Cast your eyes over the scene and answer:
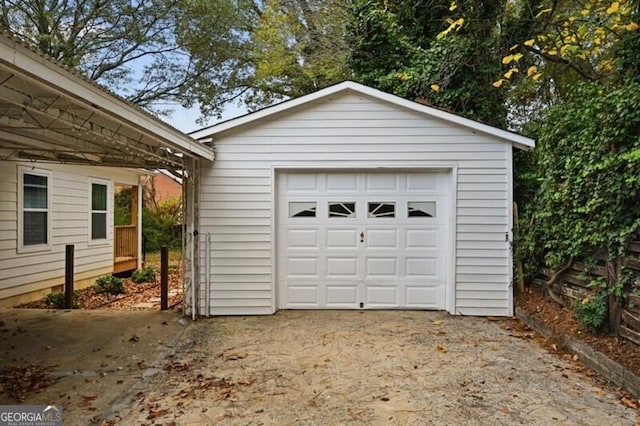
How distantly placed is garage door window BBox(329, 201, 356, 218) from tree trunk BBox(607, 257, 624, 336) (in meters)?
3.30

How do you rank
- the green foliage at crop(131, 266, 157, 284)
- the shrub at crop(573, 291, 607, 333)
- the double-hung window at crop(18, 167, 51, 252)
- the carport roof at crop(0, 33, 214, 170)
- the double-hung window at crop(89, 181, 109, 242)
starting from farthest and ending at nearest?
the green foliage at crop(131, 266, 157, 284) < the double-hung window at crop(89, 181, 109, 242) < the double-hung window at crop(18, 167, 51, 252) < the shrub at crop(573, 291, 607, 333) < the carport roof at crop(0, 33, 214, 170)

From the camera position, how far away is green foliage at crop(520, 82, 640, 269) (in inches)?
155

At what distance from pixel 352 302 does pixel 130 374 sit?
335 centimetres

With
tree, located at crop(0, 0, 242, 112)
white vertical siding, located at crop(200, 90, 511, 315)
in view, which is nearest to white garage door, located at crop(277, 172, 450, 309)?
white vertical siding, located at crop(200, 90, 511, 315)

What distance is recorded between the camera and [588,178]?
14.4ft

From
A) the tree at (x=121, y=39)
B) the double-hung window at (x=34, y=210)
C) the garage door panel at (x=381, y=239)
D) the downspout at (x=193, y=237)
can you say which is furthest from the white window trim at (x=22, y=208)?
the garage door panel at (x=381, y=239)

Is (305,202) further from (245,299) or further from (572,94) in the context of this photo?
(572,94)

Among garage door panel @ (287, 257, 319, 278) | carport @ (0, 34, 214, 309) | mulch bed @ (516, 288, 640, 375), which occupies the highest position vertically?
carport @ (0, 34, 214, 309)

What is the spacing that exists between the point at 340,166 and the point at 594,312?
3.63m

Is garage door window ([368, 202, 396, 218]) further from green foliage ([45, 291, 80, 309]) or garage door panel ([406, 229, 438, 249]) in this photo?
green foliage ([45, 291, 80, 309])

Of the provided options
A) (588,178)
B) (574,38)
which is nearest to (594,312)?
(588,178)

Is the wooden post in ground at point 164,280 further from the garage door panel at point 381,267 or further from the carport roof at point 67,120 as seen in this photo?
the garage door panel at point 381,267

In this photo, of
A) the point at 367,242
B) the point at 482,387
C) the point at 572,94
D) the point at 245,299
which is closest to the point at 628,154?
the point at 572,94

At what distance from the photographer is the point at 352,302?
629cm
